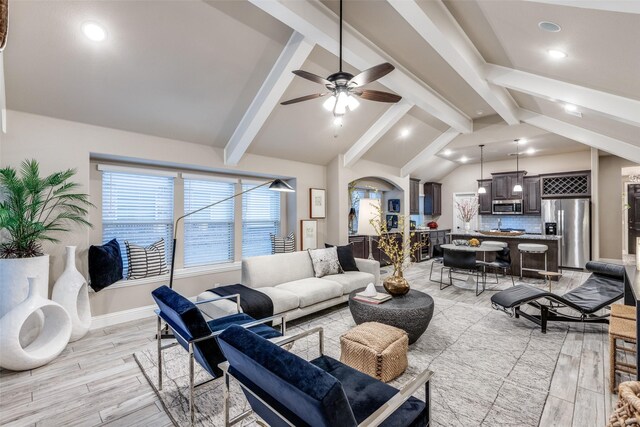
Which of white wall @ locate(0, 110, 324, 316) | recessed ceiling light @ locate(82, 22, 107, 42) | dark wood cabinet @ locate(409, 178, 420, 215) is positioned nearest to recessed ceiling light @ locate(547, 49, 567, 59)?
white wall @ locate(0, 110, 324, 316)

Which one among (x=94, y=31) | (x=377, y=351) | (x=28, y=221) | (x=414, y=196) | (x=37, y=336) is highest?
(x=94, y=31)

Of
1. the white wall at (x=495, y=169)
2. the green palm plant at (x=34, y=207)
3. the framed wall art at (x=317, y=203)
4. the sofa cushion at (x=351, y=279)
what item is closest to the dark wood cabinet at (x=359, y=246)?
the framed wall art at (x=317, y=203)

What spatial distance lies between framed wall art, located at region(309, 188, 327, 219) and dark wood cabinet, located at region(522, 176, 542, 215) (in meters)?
5.84

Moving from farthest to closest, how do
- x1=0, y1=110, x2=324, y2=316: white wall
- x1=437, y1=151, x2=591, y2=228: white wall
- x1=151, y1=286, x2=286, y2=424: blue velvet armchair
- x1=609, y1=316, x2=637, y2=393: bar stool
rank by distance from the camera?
x1=437, y1=151, x2=591, y2=228: white wall < x1=0, y1=110, x2=324, y2=316: white wall < x1=609, y1=316, x2=637, y2=393: bar stool < x1=151, y1=286, x2=286, y2=424: blue velvet armchair

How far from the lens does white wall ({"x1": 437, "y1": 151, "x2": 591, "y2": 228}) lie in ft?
24.9

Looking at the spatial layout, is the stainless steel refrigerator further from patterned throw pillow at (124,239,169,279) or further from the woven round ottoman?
patterned throw pillow at (124,239,169,279)

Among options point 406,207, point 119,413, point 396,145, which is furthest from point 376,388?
point 406,207

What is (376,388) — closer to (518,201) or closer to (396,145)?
(396,145)

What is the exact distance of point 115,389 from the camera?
238 cm

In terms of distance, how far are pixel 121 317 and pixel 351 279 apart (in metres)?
3.14

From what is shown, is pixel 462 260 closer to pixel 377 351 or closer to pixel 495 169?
pixel 377 351

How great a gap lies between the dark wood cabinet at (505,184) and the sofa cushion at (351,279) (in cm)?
608

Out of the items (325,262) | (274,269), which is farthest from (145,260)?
(325,262)

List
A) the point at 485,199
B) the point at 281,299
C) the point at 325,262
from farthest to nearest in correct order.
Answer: the point at 485,199 → the point at 325,262 → the point at 281,299
